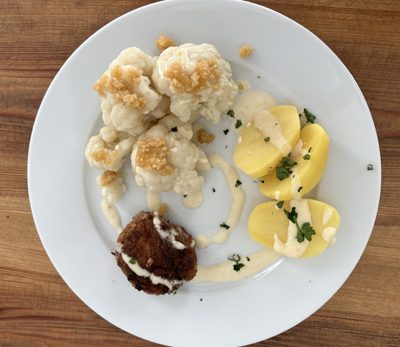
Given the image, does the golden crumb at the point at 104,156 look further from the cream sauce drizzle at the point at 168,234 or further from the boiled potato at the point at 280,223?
the boiled potato at the point at 280,223

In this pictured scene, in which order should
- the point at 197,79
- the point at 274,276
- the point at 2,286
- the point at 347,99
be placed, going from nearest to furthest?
the point at 197,79
the point at 347,99
the point at 274,276
the point at 2,286

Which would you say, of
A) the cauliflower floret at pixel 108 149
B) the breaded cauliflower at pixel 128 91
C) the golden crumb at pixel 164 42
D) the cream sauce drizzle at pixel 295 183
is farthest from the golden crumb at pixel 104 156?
the cream sauce drizzle at pixel 295 183

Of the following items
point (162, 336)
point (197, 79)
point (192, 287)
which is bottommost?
point (162, 336)

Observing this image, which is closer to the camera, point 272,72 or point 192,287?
point 272,72

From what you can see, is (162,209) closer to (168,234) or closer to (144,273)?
(168,234)

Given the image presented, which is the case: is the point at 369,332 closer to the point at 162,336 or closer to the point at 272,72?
the point at 162,336

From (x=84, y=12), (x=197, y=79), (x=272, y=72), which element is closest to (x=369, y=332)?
(x=272, y=72)
